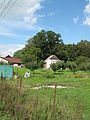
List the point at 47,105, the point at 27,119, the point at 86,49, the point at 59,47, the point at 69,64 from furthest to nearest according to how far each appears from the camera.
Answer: the point at 59,47 → the point at 86,49 → the point at 69,64 → the point at 47,105 → the point at 27,119

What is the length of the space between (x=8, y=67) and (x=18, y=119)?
584 inches

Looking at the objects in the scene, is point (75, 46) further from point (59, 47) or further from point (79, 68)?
point (79, 68)

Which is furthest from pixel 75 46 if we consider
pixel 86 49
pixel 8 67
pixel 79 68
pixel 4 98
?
pixel 4 98

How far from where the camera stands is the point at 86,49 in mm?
63062

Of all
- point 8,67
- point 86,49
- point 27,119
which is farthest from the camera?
point 86,49

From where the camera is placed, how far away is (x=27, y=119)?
4234 mm

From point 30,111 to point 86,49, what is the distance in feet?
201

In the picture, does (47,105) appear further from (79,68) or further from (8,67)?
(79,68)

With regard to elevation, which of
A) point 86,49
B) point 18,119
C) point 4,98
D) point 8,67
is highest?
point 86,49

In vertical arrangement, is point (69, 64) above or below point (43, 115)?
above

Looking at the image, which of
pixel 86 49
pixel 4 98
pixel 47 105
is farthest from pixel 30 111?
pixel 86 49

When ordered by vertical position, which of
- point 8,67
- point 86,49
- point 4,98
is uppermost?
point 86,49

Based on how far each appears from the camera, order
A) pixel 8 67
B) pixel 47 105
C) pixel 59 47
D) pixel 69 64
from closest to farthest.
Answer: pixel 47 105, pixel 8 67, pixel 69 64, pixel 59 47

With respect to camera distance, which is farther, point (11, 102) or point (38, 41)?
point (38, 41)
